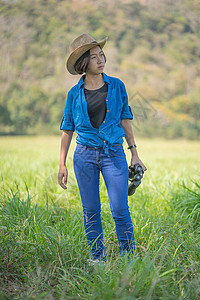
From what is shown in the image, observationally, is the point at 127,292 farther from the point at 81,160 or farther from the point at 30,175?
the point at 30,175

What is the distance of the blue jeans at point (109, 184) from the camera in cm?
225

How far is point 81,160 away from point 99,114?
0.34 meters

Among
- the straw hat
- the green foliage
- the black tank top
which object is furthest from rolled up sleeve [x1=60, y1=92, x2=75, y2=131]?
the green foliage

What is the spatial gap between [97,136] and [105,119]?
13 cm

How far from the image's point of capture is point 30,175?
4.89 meters

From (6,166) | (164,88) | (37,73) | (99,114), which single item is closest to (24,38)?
(37,73)

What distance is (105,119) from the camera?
229 cm

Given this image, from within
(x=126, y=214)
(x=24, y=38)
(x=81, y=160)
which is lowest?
(x=126, y=214)

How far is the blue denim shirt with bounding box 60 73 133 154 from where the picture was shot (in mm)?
2270

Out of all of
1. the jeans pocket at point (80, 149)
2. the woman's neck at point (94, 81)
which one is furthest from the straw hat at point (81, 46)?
the jeans pocket at point (80, 149)

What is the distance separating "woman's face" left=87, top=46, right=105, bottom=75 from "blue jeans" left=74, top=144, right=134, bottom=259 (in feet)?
1.70

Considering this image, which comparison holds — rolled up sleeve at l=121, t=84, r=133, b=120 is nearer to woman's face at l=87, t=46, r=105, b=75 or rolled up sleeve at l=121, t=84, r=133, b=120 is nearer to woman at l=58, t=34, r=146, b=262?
woman at l=58, t=34, r=146, b=262

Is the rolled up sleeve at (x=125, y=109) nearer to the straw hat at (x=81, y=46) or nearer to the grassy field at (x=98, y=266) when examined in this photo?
the straw hat at (x=81, y=46)

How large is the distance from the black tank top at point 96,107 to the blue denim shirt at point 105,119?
1.4 inches
